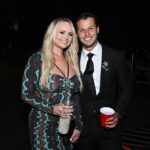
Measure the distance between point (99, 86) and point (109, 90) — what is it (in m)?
0.12

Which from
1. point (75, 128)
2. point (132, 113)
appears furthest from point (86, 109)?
point (132, 113)

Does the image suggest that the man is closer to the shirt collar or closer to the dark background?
the shirt collar

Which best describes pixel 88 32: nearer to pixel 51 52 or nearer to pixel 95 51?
pixel 95 51

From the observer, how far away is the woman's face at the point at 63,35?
2.96 metres

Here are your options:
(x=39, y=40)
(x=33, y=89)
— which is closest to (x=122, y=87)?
(x=33, y=89)

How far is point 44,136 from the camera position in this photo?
289 centimetres

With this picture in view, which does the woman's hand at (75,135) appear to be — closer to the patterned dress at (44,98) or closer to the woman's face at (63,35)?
the patterned dress at (44,98)

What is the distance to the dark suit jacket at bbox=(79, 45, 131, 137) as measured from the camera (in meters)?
3.16

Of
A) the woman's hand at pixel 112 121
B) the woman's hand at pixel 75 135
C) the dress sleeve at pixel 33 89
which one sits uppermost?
the dress sleeve at pixel 33 89

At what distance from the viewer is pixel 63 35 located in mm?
2973

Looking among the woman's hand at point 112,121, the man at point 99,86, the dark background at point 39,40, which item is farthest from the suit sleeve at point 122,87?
the dark background at point 39,40

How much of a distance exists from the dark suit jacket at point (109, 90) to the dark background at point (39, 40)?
1.82m

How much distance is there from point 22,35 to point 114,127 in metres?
24.5

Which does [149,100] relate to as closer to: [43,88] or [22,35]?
[43,88]
